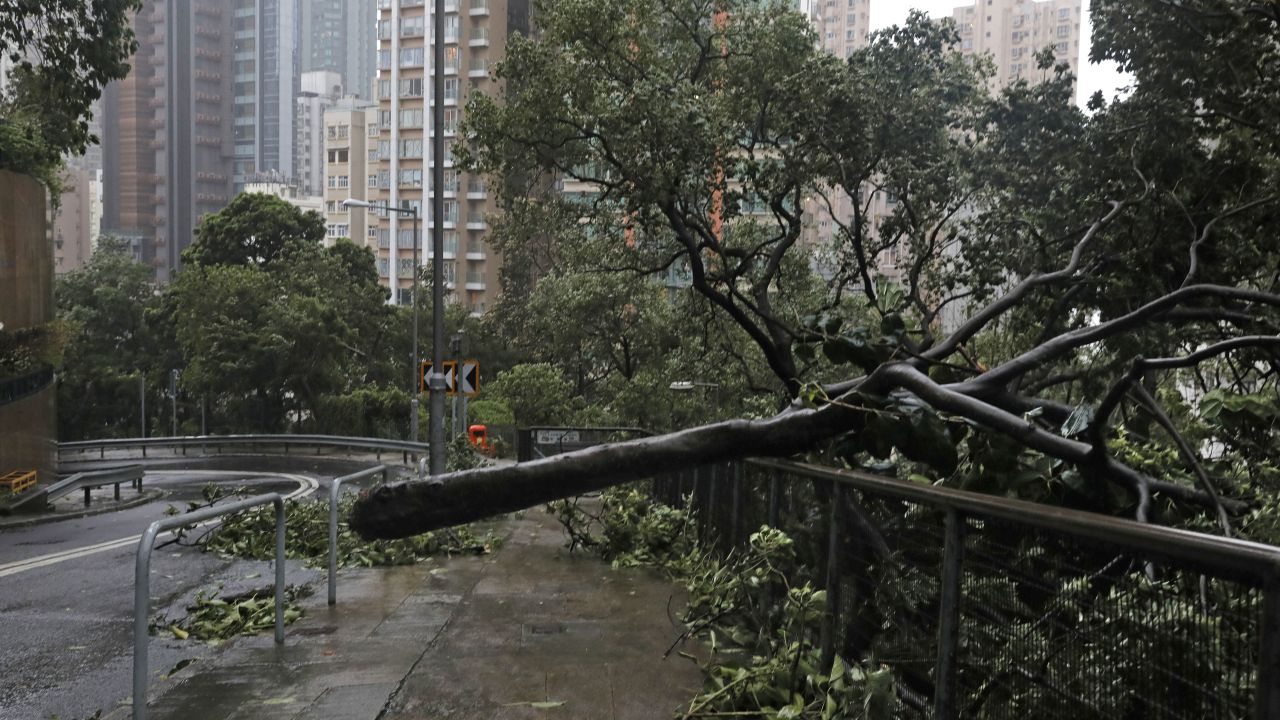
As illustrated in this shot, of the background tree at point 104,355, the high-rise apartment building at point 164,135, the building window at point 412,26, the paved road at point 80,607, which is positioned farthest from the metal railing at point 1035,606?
the high-rise apartment building at point 164,135

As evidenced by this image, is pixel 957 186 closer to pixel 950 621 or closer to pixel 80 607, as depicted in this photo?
pixel 80 607

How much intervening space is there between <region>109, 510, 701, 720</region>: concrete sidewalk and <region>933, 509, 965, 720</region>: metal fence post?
1.87m

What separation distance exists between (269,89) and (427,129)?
8026 cm

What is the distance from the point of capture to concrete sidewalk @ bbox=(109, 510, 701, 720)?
5312 millimetres

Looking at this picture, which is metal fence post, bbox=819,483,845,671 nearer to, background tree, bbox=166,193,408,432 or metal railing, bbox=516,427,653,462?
metal railing, bbox=516,427,653,462

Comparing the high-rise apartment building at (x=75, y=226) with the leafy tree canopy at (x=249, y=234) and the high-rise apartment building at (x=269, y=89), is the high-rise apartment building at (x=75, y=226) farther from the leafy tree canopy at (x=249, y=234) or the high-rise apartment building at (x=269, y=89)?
the high-rise apartment building at (x=269, y=89)

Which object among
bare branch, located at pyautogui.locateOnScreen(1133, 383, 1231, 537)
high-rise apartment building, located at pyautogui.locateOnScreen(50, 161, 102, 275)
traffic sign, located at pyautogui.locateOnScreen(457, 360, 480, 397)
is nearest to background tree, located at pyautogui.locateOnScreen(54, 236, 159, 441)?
high-rise apartment building, located at pyautogui.locateOnScreen(50, 161, 102, 275)

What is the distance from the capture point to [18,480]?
21.6m

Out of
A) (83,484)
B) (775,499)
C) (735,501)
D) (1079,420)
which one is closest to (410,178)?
(83,484)

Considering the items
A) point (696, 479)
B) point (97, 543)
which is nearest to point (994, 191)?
point (696, 479)

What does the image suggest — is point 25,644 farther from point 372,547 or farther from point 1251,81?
point 1251,81

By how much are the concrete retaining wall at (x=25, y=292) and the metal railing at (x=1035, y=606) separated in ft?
69.7

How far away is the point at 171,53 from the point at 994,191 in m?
99.9

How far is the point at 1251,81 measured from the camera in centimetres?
1060
